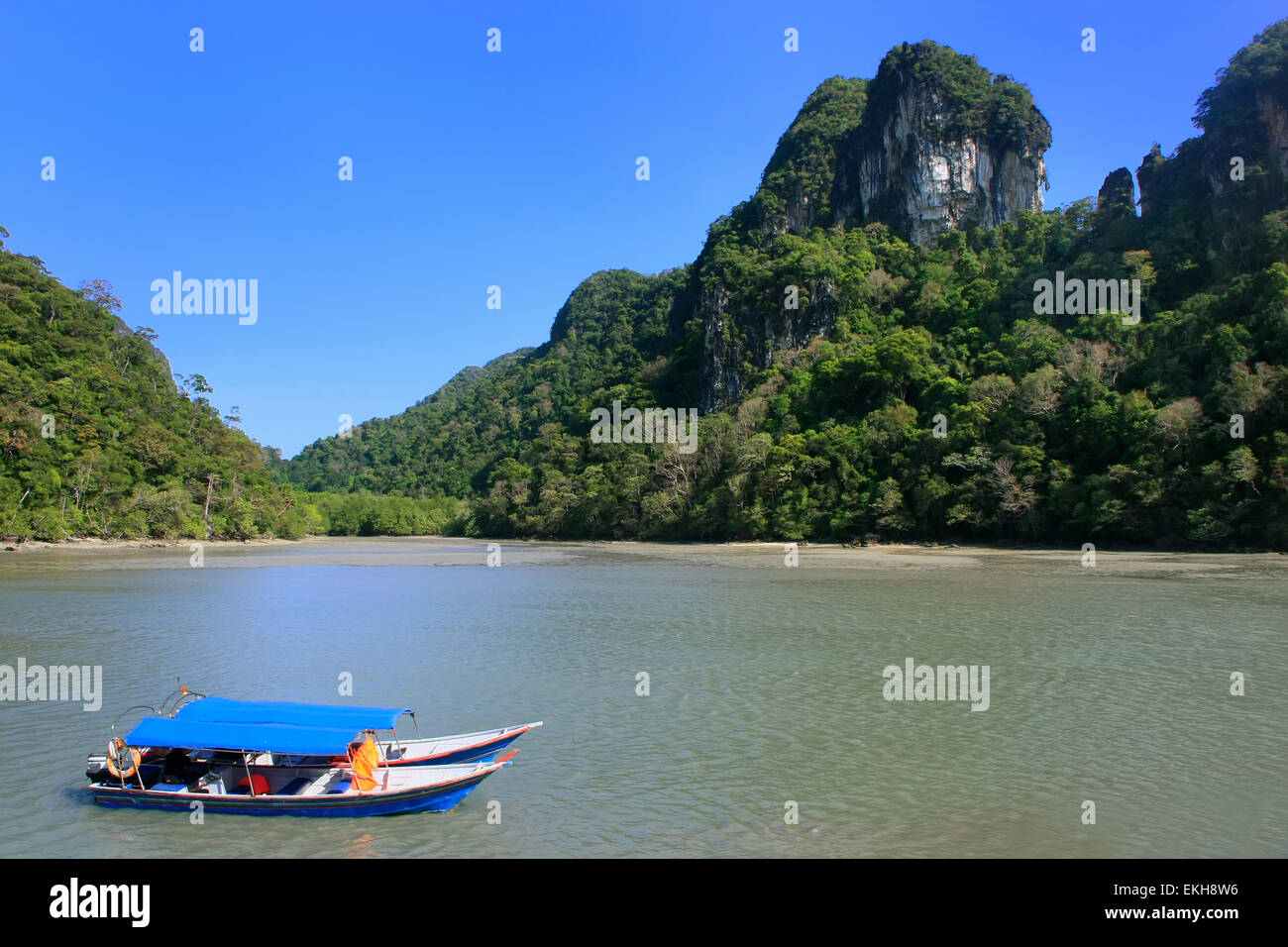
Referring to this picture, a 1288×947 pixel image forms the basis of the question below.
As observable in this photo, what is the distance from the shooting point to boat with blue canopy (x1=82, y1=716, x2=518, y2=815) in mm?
10562

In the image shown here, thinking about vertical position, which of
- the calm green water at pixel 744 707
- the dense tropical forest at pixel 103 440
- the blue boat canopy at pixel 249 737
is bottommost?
the calm green water at pixel 744 707

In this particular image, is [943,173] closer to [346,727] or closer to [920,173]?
[920,173]

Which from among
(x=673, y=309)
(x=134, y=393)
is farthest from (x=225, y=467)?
(x=673, y=309)

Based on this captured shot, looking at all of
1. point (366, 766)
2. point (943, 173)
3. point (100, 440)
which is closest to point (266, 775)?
point (366, 766)

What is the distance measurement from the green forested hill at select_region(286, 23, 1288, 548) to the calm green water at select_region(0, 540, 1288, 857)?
10.9 m

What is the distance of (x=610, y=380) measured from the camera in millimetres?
133625

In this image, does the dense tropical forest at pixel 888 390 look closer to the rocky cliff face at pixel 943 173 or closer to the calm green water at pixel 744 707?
the rocky cliff face at pixel 943 173

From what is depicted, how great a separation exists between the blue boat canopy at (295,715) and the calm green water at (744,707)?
1239 millimetres

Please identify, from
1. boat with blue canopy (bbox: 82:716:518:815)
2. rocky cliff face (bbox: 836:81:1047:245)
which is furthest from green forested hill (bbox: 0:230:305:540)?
rocky cliff face (bbox: 836:81:1047:245)

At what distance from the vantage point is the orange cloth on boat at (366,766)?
10734mm

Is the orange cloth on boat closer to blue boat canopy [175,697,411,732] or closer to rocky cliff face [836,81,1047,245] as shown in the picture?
blue boat canopy [175,697,411,732]

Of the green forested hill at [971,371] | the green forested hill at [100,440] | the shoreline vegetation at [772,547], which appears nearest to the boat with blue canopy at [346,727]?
the shoreline vegetation at [772,547]

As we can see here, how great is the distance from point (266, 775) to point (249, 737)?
1.99ft
